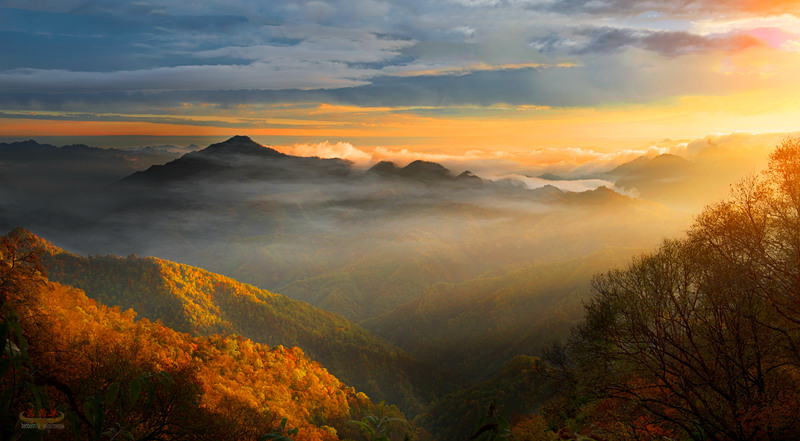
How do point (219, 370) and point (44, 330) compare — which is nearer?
point (44, 330)

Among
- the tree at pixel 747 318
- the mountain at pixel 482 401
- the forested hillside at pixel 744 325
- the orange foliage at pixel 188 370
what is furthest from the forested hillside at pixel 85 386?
the mountain at pixel 482 401

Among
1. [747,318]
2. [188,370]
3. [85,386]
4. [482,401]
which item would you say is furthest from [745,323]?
[482,401]

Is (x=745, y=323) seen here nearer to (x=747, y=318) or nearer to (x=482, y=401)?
(x=747, y=318)

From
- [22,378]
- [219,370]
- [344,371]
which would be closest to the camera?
[22,378]

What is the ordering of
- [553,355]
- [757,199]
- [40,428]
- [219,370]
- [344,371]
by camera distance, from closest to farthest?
[40,428] < [757,199] < [553,355] < [219,370] < [344,371]

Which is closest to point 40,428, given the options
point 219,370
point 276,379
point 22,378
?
point 22,378

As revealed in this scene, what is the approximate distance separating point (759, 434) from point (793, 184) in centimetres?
906

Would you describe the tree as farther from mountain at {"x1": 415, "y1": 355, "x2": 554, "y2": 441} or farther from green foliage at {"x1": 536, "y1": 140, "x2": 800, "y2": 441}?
mountain at {"x1": 415, "y1": 355, "x2": 554, "y2": 441}

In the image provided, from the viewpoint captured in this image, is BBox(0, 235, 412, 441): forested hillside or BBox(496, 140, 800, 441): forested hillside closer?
BBox(0, 235, 412, 441): forested hillside

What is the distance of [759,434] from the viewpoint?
1421 cm

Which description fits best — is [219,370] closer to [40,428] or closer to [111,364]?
[111,364]

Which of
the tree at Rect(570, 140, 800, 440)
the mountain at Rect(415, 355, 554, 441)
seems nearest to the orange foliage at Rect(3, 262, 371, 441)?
the tree at Rect(570, 140, 800, 440)

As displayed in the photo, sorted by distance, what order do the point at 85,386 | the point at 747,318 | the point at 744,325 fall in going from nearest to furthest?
the point at 85,386 → the point at 747,318 → the point at 744,325

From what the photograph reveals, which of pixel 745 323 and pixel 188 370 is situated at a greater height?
pixel 745 323
